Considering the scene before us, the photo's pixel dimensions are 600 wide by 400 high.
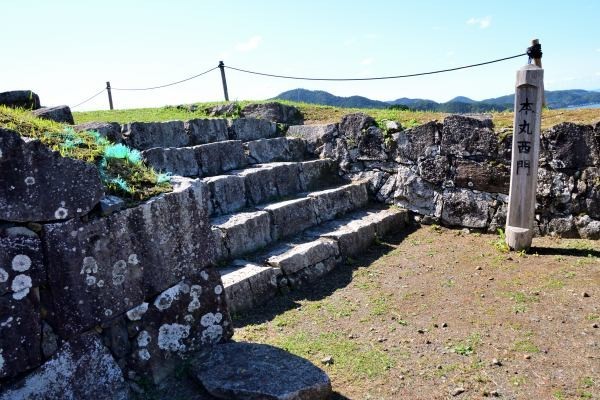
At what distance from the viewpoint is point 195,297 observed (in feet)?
10.7

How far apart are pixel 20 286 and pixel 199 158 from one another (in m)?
4.30

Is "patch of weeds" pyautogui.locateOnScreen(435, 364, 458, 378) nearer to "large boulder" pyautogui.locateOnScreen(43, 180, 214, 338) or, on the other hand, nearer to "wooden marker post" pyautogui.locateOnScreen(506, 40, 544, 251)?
"large boulder" pyautogui.locateOnScreen(43, 180, 214, 338)

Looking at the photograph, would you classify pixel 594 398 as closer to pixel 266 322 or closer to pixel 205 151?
pixel 266 322

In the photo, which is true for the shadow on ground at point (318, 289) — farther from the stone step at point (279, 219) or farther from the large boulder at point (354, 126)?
the large boulder at point (354, 126)

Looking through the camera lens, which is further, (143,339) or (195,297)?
(195,297)

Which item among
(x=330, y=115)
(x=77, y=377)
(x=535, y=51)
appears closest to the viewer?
(x=77, y=377)

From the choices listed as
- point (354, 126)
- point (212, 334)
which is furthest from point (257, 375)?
point (354, 126)

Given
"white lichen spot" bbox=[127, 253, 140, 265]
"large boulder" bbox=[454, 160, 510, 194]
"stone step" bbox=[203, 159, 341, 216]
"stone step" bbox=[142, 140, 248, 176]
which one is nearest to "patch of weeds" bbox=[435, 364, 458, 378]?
"white lichen spot" bbox=[127, 253, 140, 265]

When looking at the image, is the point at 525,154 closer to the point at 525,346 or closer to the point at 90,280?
the point at 525,346

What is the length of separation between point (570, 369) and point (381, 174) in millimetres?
4448

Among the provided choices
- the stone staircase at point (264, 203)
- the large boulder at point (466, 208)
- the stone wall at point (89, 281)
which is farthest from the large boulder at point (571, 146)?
the stone wall at point (89, 281)

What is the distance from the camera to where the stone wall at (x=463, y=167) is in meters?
6.02

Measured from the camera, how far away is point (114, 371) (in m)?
2.85

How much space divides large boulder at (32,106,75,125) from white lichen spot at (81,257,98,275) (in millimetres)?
1975
